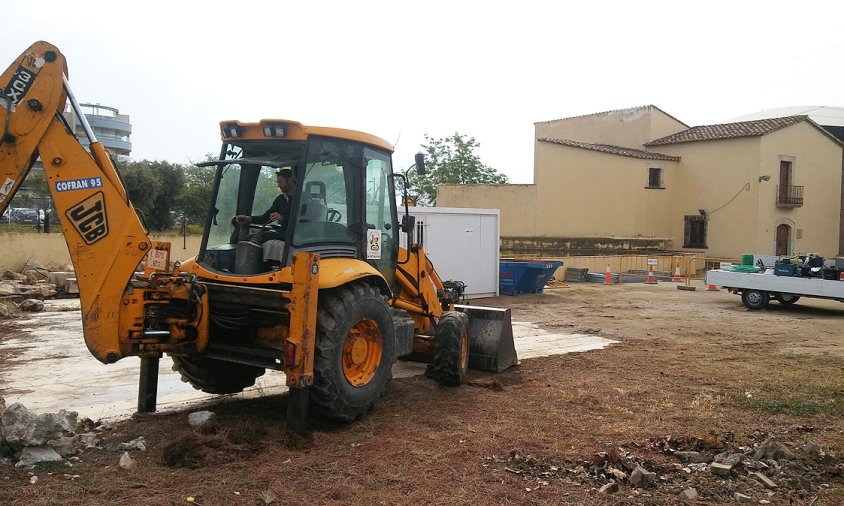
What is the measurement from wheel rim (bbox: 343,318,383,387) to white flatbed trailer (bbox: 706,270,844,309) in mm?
13451

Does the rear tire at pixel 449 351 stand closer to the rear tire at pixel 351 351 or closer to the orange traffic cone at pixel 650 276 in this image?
the rear tire at pixel 351 351

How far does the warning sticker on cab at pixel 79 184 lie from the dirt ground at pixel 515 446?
1948mm

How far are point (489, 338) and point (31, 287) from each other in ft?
40.1

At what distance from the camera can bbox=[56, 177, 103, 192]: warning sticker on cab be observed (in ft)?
17.4

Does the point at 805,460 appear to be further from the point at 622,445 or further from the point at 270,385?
the point at 270,385

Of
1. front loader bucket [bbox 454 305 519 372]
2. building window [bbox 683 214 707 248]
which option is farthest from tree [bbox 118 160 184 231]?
building window [bbox 683 214 707 248]

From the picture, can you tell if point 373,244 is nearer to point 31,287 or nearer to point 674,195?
point 31,287

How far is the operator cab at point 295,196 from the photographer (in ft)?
20.2

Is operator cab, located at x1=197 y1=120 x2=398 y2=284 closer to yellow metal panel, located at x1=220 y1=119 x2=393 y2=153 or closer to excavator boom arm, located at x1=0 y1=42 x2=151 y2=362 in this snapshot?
yellow metal panel, located at x1=220 y1=119 x2=393 y2=153

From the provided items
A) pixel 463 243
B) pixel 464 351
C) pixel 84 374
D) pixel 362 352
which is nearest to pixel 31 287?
pixel 84 374

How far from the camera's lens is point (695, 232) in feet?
119

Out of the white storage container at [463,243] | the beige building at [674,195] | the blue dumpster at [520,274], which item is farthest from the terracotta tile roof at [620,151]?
the white storage container at [463,243]

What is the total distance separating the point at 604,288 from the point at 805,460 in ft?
59.4

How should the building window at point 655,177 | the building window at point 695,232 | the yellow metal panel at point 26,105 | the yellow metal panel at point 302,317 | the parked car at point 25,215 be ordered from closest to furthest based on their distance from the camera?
1. the yellow metal panel at point 26,105
2. the yellow metal panel at point 302,317
3. the parked car at point 25,215
4. the building window at point 695,232
5. the building window at point 655,177
